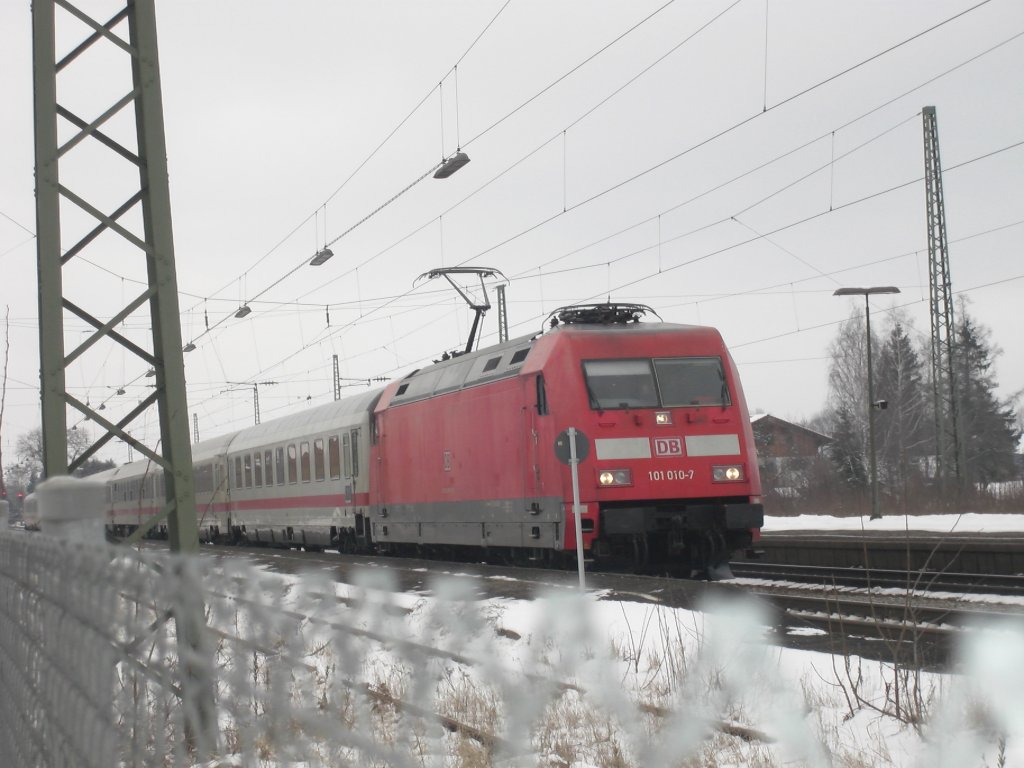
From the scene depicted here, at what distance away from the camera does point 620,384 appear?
15758 mm

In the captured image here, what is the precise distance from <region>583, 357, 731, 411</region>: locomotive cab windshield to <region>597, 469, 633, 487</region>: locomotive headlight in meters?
0.85

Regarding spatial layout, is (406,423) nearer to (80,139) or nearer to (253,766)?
(80,139)

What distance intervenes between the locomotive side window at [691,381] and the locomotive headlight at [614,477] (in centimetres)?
120

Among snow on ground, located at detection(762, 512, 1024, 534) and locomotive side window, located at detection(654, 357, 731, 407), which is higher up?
locomotive side window, located at detection(654, 357, 731, 407)

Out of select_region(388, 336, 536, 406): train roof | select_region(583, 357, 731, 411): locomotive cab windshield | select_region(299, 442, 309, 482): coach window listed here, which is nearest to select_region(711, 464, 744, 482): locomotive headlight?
select_region(583, 357, 731, 411): locomotive cab windshield

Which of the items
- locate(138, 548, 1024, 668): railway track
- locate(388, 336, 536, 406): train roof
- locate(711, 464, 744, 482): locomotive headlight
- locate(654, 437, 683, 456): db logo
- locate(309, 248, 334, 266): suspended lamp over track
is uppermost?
locate(309, 248, 334, 266): suspended lamp over track

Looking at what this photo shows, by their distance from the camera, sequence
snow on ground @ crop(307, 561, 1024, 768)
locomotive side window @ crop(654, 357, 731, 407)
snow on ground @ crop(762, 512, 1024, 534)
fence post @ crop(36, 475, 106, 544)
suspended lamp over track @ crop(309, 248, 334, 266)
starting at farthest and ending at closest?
suspended lamp over track @ crop(309, 248, 334, 266)
snow on ground @ crop(762, 512, 1024, 534)
locomotive side window @ crop(654, 357, 731, 407)
fence post @ crop(36, 475, 106, 544)
snow on ground @ crop(307, 561, 1024, 768)

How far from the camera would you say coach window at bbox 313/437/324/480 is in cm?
2618

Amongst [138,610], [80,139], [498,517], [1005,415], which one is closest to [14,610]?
[138,610]

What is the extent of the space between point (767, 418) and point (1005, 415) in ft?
49.2

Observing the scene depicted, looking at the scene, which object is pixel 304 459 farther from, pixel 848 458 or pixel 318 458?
pixel 848 458

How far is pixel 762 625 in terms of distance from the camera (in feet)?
6.52

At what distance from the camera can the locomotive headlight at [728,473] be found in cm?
1556

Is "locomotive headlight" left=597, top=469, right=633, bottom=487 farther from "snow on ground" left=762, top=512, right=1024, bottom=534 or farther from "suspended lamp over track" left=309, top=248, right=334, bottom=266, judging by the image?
"suspended lamp over track" left=309, top=248, right=334, bottom=266
